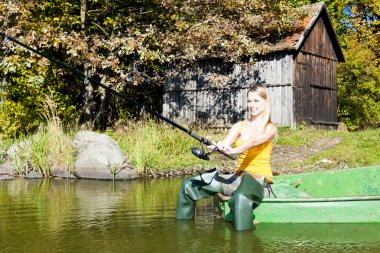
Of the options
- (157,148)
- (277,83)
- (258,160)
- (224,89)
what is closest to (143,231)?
(258,160)

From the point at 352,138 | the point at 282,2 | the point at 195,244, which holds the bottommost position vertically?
the point at 195,244

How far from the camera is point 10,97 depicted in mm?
19688

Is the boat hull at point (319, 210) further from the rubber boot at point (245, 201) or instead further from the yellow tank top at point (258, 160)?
the yellow tank top at point (258, 160)

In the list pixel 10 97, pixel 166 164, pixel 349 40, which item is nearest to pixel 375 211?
pixel 166 164

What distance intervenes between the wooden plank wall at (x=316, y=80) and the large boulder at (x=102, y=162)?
9441 mm

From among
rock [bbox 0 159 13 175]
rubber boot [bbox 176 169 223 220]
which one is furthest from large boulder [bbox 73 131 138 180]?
rubber boot [bbox 176 169 223 220]

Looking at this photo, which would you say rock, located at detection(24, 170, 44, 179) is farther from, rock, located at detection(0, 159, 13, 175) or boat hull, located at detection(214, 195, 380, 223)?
boat hull, located at detection(214, 195, 380, 223)

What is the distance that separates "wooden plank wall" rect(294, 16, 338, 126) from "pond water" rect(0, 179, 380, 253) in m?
13.2

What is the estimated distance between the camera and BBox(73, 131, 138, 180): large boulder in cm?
1291

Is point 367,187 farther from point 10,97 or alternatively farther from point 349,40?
point 349,40

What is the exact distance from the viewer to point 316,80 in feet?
73.2

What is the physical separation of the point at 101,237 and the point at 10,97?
15.1 meters

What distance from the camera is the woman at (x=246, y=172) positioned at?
6000mm

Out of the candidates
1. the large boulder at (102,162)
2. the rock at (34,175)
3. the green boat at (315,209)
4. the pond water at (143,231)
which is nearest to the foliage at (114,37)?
the rock at (34,175)
